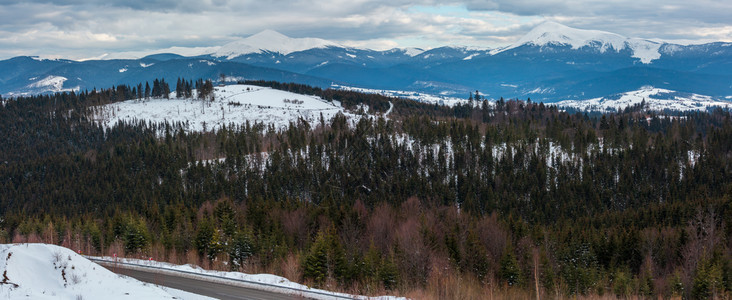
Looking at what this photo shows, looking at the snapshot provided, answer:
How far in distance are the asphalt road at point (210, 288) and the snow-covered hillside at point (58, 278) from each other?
4560 mm

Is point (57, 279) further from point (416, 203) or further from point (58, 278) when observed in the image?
point (416, 203)

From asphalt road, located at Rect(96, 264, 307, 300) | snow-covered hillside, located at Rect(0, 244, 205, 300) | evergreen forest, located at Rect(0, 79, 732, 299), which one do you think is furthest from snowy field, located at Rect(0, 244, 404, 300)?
evergreen forest, located at Rect(0, 79, 732, 299)

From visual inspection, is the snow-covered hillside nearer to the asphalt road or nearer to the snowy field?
the snowy field

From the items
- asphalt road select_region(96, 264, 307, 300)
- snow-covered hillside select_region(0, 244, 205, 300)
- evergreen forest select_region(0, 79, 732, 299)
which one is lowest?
evergreen forest select_region(0, 79, 732, 299)

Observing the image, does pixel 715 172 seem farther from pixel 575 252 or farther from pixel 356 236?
pixel 356 236

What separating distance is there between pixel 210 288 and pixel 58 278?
8.77 m

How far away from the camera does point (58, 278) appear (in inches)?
854

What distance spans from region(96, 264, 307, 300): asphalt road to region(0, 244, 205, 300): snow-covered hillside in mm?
4560

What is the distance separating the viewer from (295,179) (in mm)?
143500

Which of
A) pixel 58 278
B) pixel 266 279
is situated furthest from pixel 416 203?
pixel 58 278

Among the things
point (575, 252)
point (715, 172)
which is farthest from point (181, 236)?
point (715, 172)

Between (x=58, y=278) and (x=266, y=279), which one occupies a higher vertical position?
(x=58, y=278)

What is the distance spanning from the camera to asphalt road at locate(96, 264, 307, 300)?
2691 cm

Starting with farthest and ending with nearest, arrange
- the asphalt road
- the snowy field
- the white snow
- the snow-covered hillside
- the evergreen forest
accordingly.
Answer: the evergreen forest
the asphalt road
the white snow
the snow-covered hillside
the snowy field
